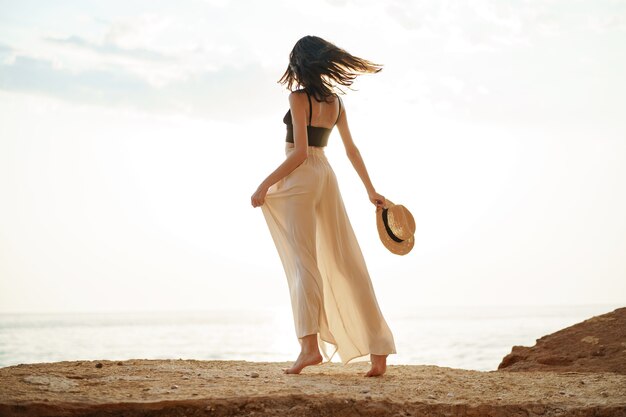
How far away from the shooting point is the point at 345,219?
6.29m

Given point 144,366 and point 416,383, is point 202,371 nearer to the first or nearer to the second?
point 144,366

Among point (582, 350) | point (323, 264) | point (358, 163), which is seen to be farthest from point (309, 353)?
point (582, 350)

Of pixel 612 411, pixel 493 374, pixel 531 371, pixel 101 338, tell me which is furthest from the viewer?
pixel 101 338

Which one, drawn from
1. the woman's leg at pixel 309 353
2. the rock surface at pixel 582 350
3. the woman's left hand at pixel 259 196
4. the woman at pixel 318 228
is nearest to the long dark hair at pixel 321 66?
the woman at pixel 318 228

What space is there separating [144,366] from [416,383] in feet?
7.08

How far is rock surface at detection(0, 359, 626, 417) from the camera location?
4.77 m

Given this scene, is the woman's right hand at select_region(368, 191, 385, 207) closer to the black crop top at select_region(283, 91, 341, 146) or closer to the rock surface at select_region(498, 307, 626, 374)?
the black crop top at select_region(283, 91, 341, 146)

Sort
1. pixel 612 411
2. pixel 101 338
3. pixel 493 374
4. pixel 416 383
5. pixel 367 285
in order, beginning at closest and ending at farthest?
pixel 612 411 → pixel 416 383 → pixel 367 285 → pixel 493 374 → pixel 101 338

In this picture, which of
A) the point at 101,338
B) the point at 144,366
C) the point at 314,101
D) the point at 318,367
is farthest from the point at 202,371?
the point at 101,338

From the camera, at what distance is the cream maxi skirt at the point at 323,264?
611cm

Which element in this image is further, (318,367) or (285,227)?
(318,367)

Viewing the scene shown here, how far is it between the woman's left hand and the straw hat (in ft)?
3.07

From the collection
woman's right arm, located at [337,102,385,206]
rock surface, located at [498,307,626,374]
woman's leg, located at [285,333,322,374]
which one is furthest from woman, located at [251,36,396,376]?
rock surface, located at [498,307,626,374]

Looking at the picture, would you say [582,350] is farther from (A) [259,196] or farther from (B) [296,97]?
(B) [296,97]
